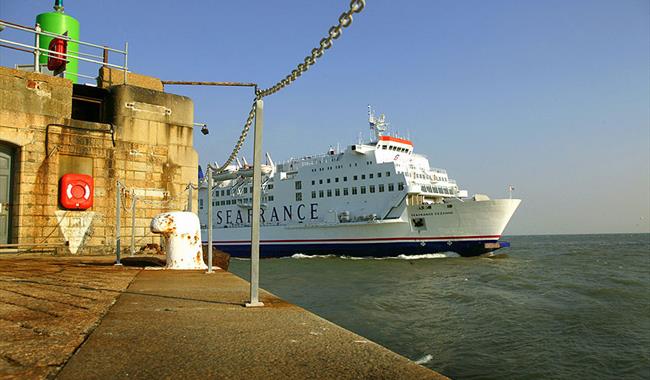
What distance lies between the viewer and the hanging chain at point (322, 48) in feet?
10.3

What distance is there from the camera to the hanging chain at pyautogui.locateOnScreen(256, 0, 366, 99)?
314 centimetres

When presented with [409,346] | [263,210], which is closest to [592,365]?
[409,346]

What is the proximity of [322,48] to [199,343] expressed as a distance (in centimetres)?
236

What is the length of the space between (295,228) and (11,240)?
26.3m

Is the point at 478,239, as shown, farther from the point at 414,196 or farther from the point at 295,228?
the point at 295,228

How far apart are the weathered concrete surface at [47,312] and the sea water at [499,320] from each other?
14.5 ft

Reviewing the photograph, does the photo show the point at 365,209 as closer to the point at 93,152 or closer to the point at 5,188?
the point at 93,152

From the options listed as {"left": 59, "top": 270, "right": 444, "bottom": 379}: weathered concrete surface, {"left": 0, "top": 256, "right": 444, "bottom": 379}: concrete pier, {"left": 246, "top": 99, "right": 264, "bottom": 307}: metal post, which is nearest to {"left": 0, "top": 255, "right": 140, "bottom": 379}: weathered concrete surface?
{"left": 0, "top": 256, "right": 444, "bottom": 379}: concrete pier

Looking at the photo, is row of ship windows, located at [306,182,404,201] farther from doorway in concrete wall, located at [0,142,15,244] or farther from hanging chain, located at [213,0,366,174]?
hanging chain, located at [213,0,366,174]

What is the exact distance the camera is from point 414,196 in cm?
3138

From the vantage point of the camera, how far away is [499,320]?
9492mm

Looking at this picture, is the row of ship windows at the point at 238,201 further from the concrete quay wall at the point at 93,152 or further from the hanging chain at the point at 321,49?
the hanging chain at the point at 321,49

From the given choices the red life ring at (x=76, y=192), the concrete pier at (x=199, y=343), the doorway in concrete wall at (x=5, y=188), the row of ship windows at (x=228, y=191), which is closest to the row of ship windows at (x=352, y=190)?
the row of ship windows at (x=228, y=191)

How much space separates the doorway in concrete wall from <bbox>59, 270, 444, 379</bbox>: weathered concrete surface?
253 inches
